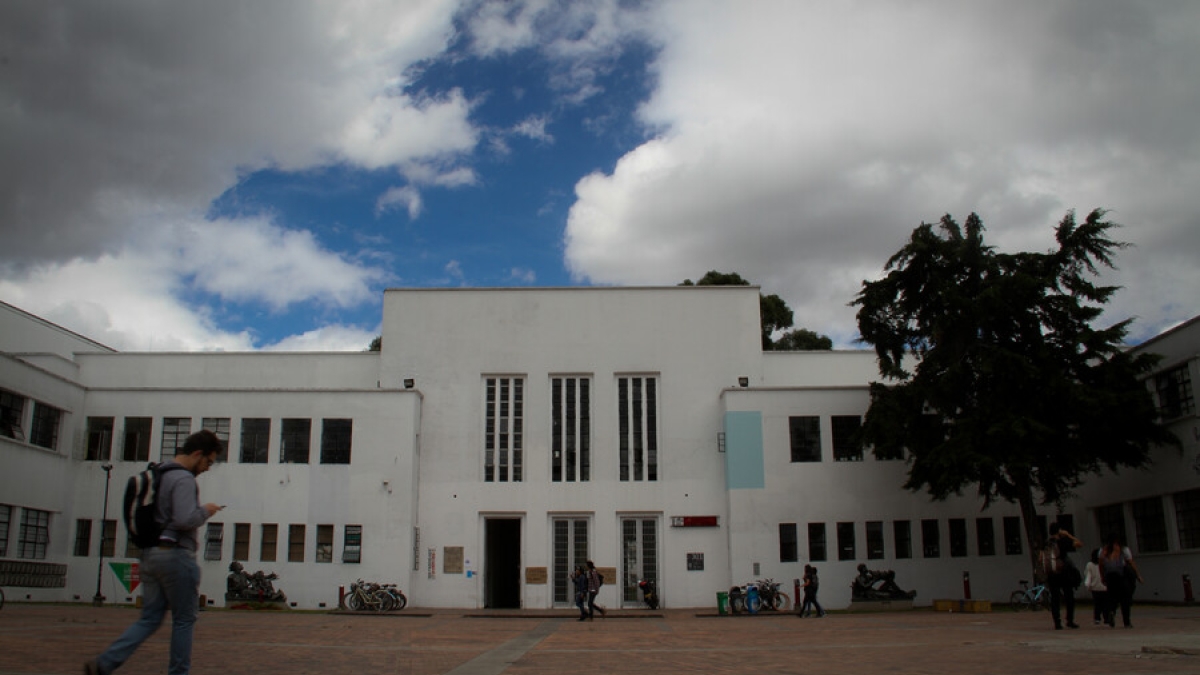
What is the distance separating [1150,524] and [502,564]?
69.3ft

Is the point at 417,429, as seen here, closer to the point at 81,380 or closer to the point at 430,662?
the point at 81,380

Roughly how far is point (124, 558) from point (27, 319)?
1144 cm

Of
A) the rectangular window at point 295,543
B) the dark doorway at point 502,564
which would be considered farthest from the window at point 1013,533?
the rectangular window at point 295,543

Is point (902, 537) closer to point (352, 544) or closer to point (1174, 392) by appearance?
point (1174, 392)

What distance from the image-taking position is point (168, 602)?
22.0 ft

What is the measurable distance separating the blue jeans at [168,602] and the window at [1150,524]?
28.7m

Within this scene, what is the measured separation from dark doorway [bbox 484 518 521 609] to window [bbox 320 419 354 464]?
5504 mm

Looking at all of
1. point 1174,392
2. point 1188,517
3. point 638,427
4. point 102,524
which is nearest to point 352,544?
point 102,524

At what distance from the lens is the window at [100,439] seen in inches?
1248

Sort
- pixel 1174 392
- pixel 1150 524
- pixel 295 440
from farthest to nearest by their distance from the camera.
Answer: pixel 295 440, pixel 1150 524, pixel 1174 392

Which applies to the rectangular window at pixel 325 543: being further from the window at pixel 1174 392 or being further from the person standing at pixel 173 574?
the window at pixel 1174 392

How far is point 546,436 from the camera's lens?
33.1 metres

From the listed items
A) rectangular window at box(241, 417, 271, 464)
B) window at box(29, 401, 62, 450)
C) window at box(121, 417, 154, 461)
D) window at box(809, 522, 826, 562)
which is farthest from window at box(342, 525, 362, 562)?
window at box(809, 522, 826, 562)

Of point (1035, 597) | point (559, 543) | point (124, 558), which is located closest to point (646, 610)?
point (559, 543)
